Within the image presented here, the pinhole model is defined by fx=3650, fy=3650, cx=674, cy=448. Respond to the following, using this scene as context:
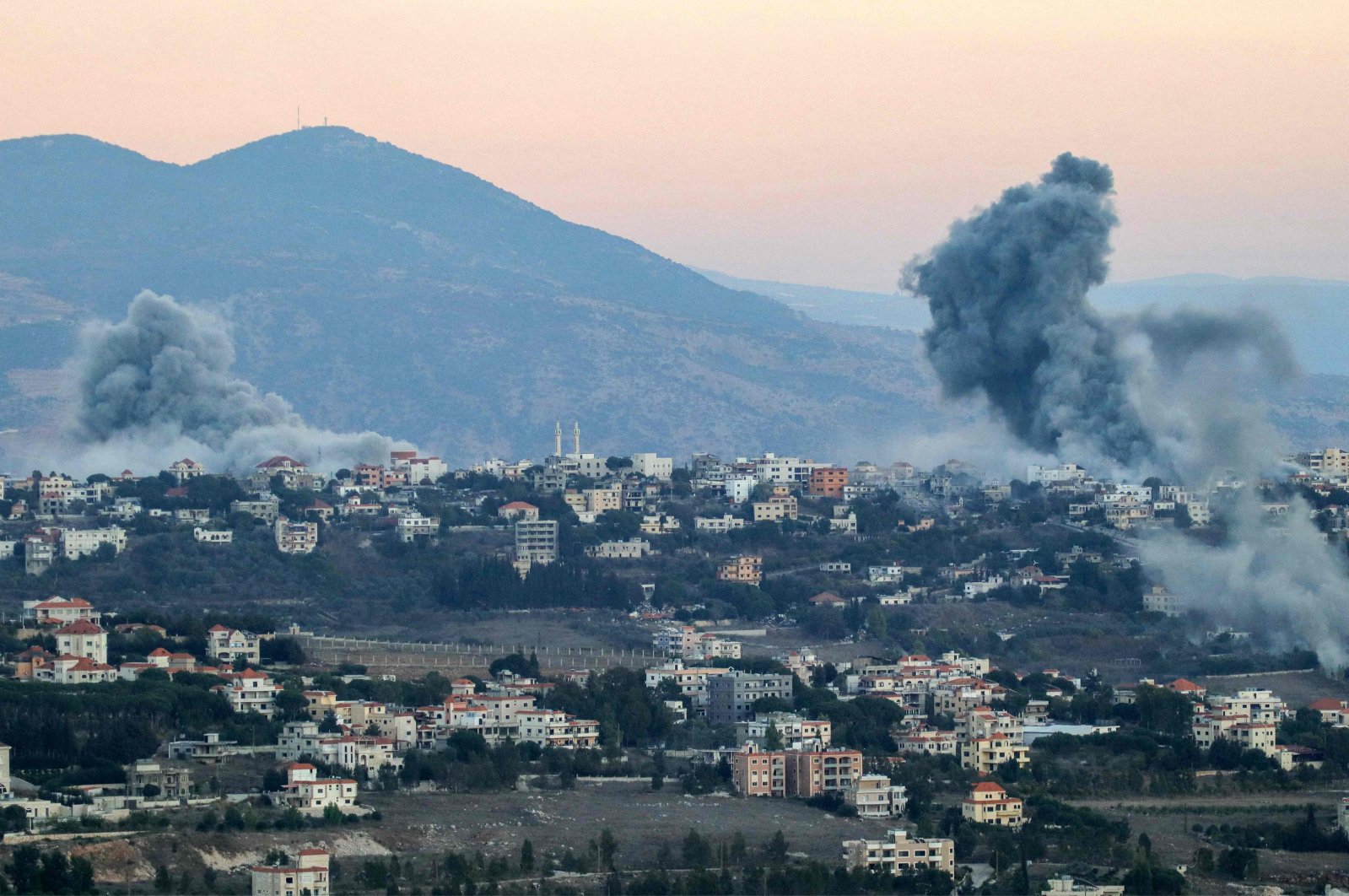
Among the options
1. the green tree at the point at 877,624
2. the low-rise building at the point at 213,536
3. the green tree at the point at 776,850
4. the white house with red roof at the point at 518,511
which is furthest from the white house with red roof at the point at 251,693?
the white house with red roof at the point at 518,511

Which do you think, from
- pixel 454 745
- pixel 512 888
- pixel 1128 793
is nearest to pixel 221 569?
pixel 454 745

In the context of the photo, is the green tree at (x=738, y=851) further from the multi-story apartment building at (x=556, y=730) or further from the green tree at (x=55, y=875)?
the green tree at (x=55, y=875)

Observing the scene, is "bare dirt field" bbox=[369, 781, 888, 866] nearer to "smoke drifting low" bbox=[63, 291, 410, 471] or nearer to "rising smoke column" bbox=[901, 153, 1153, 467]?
"rising smoke column" bbox=[901, 153, 1153, 467]

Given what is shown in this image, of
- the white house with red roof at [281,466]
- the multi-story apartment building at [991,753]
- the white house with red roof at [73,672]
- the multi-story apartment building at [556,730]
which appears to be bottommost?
the multi-story apartment building at [991,753]

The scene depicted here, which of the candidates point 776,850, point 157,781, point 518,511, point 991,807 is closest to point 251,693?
point 157,781

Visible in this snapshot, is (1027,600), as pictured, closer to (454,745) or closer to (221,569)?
(221,569)
